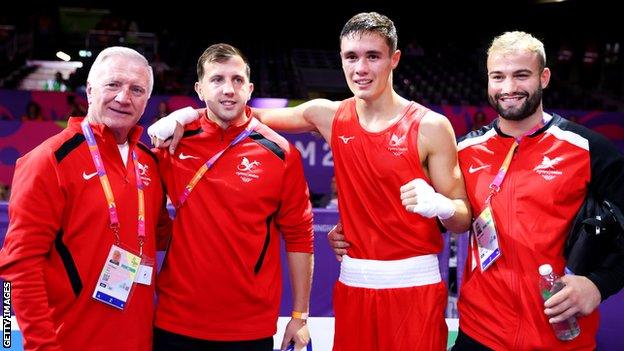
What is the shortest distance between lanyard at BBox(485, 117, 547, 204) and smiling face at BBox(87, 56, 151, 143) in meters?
1.42

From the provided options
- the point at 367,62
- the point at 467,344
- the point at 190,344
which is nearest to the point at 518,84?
the point at 367,62

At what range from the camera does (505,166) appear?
96.6 inches

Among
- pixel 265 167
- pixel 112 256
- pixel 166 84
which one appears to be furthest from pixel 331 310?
pixel 166 84

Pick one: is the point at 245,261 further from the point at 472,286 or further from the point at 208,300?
the point at 472,286

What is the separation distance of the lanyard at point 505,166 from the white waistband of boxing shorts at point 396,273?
375mm

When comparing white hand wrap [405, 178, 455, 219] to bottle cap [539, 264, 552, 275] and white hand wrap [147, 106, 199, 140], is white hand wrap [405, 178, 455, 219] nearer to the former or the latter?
bottle cap [539, 264, 552, 275]

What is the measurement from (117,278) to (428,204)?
1149mm

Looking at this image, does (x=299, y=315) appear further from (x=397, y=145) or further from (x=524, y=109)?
(x=524, y=109)

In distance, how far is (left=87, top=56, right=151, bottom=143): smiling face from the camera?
224 centimetres

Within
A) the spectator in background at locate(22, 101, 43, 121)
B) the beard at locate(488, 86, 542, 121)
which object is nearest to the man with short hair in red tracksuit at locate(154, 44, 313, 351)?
the beard at locate(488, 86, 542, 121)

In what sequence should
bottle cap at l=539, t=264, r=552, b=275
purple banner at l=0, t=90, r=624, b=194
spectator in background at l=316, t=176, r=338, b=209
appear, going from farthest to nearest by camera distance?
1. spectator in background at l=316, t=176, r=338, b=209
2. purple banner at l=0, t=90, r=624, b=194
3. bottle cap at l=539, t=264, r=552, b=275

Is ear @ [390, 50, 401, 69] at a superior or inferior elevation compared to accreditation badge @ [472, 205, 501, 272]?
superior

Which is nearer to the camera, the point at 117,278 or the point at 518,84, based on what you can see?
the point at 117,278

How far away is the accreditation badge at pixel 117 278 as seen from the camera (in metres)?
2.14
